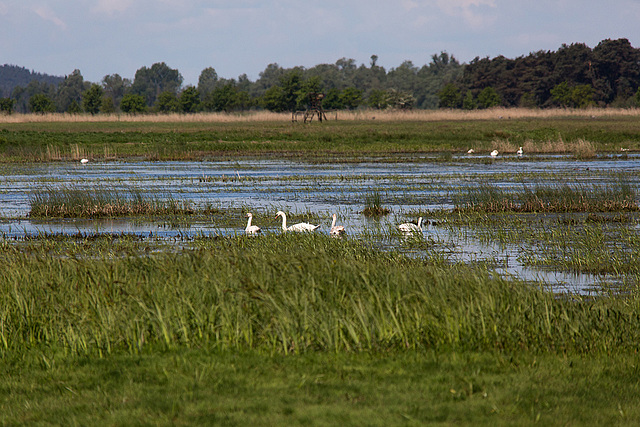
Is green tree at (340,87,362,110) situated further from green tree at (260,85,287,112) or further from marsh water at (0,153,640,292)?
A: marsh water at (0,153,640,292)

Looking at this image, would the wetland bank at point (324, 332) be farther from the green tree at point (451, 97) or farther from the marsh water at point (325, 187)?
the green tree at point (451, 97)

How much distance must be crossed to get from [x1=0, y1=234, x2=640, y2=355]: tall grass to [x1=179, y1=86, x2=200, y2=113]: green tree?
105236 millimetres

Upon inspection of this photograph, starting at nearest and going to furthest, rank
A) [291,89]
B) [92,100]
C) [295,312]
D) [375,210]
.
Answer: [295,312] < [375,210] < [291,89] < [92,100]

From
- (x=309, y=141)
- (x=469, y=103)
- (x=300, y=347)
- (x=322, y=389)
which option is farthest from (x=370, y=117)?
(x=322, y=389)

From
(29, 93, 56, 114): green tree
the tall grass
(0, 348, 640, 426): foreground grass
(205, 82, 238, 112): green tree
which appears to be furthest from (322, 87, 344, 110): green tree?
(0, 348, 640, 426): foreground grass

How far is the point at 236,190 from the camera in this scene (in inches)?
1165

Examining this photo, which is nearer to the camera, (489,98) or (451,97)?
(489,98)

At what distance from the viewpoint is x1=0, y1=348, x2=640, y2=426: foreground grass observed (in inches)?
256

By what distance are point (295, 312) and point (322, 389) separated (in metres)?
1.58

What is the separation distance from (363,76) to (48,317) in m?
187

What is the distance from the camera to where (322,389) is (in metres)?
7.12

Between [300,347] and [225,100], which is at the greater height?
[225,100]

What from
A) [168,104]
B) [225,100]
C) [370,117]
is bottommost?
[370,117]

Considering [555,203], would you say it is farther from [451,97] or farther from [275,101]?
[451,97]
